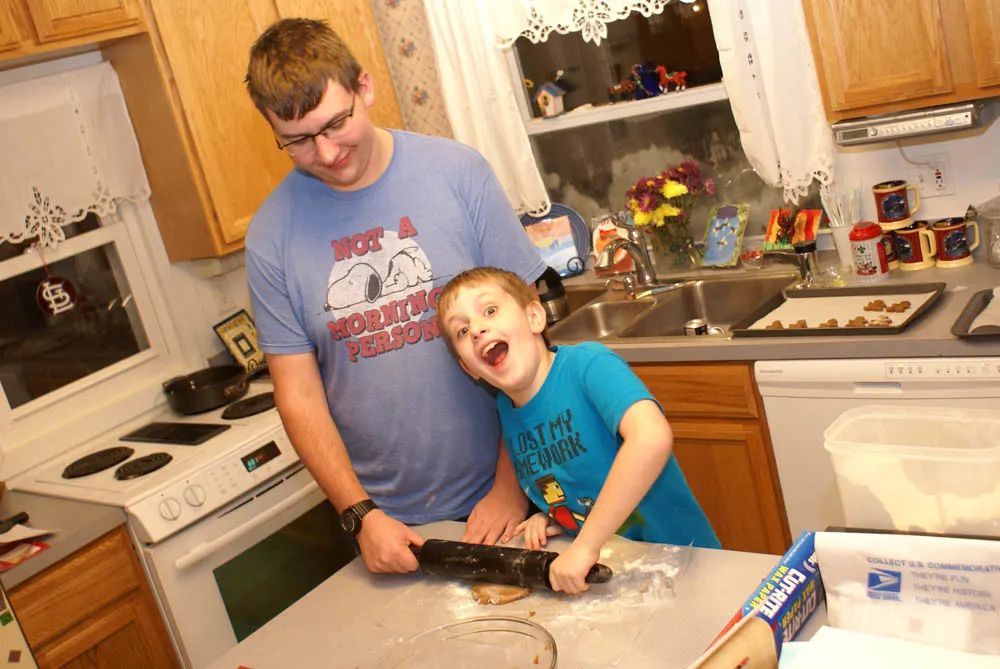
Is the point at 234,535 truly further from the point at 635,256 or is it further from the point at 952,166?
the point at 952,166

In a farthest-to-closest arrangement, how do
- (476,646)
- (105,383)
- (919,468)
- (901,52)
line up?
(105,383) → (901,52) → (476,646) → (919,468)

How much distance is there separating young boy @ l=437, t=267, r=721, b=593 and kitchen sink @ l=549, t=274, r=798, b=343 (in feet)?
3.87

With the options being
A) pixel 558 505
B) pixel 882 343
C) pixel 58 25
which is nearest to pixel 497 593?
pixel 558 505

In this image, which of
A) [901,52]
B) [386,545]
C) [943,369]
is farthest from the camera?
[901,52]

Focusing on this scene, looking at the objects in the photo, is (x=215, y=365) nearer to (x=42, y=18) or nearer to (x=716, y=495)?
(x=42, y=18)

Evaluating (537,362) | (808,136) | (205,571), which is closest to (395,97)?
(808,136)

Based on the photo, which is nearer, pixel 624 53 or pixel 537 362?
pixel 537 362

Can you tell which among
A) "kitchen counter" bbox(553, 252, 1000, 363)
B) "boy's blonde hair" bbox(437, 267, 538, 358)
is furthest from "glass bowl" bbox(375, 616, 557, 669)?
"kitchen counter" bbox(553, 252, 1000, 363)

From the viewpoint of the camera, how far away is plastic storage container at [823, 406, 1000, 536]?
0.98 metres

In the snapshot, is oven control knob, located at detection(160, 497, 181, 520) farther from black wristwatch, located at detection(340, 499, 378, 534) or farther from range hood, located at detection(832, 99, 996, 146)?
range hood, located at detection(832, 99, 996, 146)

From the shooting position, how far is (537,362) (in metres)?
1.60

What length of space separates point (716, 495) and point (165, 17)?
206cm

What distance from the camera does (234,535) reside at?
8.61ft

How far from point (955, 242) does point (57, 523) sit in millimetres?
2403
